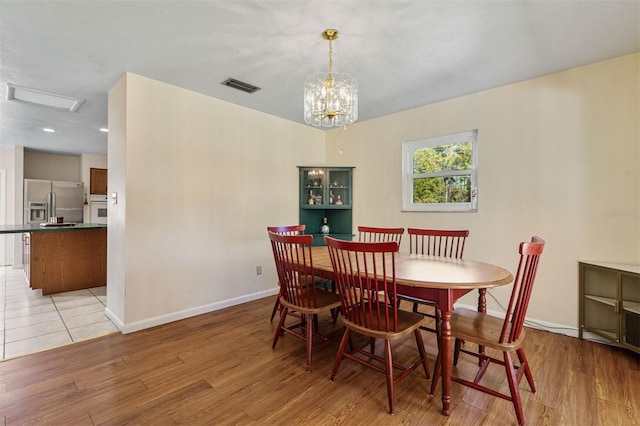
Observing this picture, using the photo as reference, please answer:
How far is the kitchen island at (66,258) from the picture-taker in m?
3.86

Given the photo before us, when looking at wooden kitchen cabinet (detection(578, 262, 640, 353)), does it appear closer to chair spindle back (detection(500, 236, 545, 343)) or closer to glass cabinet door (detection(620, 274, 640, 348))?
glass cabinet door (detection(620, 274, 640, 348))

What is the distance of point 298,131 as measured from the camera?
14.3 ft

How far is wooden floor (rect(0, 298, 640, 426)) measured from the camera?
1.66 m

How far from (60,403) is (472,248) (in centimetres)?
370

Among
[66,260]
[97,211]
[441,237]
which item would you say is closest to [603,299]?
[441,237]

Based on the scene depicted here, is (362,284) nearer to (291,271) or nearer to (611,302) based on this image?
(291,271)

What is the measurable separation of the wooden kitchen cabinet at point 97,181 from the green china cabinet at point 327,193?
16.5 feet

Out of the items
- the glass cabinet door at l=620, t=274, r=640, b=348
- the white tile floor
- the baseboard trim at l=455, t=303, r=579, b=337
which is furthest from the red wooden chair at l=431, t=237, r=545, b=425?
the white tile floor

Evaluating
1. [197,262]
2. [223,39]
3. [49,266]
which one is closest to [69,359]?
[197,262]

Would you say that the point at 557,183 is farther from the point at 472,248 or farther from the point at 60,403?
the point at 60,403

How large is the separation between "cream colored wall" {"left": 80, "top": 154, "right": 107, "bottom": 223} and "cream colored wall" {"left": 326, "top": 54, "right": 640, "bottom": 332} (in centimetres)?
678

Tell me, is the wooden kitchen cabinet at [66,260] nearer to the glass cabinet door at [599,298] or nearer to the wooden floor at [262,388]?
the wooden floor at [262,388]

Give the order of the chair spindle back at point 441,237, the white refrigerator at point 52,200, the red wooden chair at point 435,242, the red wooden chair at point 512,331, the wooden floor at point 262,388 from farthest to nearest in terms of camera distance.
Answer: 1. the white refrigerator at point 52,200
2. the chair spindle back at point 441,237
3. the red wooden chair at point 435,242
4. the wooden floor at point 262,388
5. the red wooden chair at point 512,331

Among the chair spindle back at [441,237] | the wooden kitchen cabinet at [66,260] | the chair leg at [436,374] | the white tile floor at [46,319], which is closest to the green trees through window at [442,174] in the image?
the chair spindle back at [441,237]
